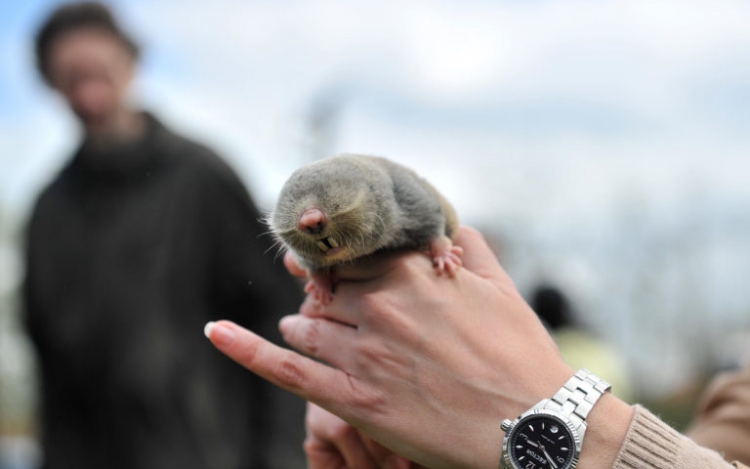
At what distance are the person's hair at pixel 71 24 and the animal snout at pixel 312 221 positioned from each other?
313 cm

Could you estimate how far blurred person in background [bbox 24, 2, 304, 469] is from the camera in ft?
14.7

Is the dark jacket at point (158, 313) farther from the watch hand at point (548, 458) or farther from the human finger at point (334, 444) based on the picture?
the watch hand at point (548, 458)

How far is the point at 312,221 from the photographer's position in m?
2.85

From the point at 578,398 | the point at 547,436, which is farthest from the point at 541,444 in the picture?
the point at 578,398

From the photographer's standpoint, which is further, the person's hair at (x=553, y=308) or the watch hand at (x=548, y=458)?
the person's hair at (x=553, y=308)

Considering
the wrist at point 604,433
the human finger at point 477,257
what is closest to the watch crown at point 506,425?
the wrist at point 604,433

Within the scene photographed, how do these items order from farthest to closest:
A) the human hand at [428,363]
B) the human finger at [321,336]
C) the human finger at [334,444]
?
the human finger at [334,444], the human finger at [321,336], the human hand at [428,363]

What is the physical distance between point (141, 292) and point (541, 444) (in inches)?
123

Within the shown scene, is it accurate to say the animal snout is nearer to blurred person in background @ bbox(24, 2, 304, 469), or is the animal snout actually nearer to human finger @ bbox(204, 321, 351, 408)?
human finger @ bbox(204, 321, 351, 408)

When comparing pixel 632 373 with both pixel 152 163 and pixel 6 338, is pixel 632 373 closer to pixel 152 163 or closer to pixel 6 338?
pixel 152 163

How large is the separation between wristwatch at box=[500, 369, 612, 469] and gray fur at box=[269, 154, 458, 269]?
0.97m

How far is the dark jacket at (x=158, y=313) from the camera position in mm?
4473

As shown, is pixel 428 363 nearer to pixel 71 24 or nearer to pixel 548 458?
pixel 548 458

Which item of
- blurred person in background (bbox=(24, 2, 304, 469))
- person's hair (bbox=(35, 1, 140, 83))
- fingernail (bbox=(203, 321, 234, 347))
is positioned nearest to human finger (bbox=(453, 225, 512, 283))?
fingernail (bbox=(203, 321, 234, 347))
